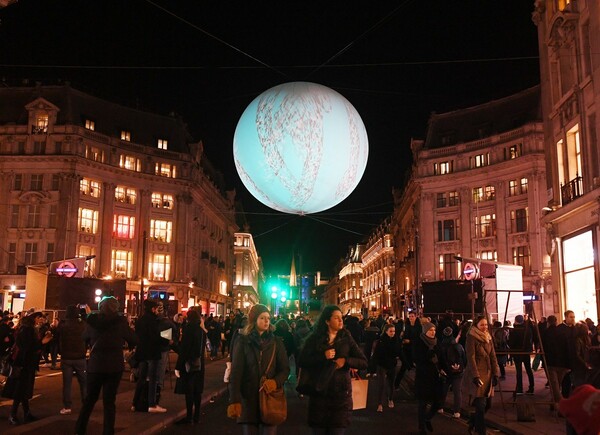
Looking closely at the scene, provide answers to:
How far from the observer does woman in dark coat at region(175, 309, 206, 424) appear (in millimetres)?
11406

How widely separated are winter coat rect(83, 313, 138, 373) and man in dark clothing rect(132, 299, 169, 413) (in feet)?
10.0

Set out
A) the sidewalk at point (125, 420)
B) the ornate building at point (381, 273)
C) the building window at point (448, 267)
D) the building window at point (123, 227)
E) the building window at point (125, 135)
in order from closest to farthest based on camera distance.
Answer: the sidewalk at point (125, 420) < the building window at point (123, 227) < the building window at point (448, 267) < the building window at point (125, 135) < the ornate building at point (381, 273)

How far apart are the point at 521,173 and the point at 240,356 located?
49693 mm

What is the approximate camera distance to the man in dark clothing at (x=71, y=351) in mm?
11406

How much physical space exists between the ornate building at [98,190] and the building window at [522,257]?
30.7 meters

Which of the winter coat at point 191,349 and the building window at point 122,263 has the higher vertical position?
the building window at point 122,263

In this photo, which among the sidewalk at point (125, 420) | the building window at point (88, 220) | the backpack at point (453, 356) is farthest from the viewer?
the building window at point (88, 220)

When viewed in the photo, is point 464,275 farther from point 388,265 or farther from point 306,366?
point 388,265

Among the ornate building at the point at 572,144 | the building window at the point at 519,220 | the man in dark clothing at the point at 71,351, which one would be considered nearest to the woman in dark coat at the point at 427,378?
the man in dark clothing at the point at 71,351

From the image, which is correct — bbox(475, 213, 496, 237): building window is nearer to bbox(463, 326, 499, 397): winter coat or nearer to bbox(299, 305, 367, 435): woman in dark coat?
bbox(463, 326, 499, 397): winter coat

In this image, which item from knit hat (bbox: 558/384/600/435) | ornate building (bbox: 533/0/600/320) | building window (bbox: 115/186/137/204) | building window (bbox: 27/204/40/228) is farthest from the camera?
building window (bbox: 115/186/137/204)

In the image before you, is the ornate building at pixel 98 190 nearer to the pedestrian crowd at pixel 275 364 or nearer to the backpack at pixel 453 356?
the pedestrian crowd at pixel 275 364

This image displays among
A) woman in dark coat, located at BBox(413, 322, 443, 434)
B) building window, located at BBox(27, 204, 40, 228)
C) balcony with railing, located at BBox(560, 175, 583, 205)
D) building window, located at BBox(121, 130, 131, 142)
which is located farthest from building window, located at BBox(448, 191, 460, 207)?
woman in dark coat, located at BBox(413, 322, 443, 434)

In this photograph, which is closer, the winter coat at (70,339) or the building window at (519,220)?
the winter coat at (70,339)
